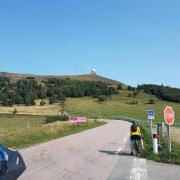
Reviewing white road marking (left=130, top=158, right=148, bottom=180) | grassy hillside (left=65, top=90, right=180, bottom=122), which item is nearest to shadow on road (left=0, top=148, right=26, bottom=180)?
white road marking (left=130, top=158, right=148, bottom=180)

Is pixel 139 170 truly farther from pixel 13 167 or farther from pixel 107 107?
pixel 107 107

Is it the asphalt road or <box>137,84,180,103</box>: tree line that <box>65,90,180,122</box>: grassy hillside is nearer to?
<box>137,84,180,103</box>: tree line

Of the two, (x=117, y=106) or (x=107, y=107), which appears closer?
(x=107, y=107)

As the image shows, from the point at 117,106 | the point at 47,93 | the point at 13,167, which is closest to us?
the point at 13,167

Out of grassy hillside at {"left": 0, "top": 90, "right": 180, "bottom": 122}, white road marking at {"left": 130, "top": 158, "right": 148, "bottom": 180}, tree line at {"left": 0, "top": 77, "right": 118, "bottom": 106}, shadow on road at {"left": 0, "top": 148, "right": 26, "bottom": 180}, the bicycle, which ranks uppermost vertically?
tree line at {"left": 0, "top": 77, "right": 118, "bottom": 106}

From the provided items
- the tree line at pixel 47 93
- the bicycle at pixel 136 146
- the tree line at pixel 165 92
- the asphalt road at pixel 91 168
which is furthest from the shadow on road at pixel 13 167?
the tree line at pixel 165 92

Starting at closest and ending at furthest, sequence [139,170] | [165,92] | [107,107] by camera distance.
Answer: [139,170] < [107,107] < [165,92]

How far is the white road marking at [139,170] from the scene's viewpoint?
12.8 metres

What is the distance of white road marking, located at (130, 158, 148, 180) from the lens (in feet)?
42.1

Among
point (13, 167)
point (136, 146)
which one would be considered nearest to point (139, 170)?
point (136, 146)

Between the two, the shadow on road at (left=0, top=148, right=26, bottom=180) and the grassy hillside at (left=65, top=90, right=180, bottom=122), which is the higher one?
the grassy hillside at (left=65, top=90, right=180, bottom=122)


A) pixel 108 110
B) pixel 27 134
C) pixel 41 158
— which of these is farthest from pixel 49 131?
pixel 108 110

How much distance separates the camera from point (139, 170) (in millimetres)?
A: 14352

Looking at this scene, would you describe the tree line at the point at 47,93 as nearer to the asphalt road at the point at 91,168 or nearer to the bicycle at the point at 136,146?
the bicycle at the point at 136,146
